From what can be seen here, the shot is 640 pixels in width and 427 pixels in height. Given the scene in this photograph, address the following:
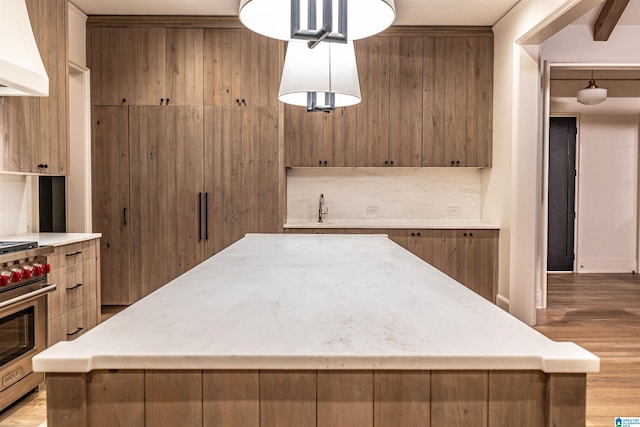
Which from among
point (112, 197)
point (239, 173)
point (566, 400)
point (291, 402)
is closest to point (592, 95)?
point (239, 173)

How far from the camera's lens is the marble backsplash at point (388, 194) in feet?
18.1

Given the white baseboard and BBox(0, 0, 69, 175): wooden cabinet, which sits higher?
BBox(0, 0, 69, 175): wooden cabinet

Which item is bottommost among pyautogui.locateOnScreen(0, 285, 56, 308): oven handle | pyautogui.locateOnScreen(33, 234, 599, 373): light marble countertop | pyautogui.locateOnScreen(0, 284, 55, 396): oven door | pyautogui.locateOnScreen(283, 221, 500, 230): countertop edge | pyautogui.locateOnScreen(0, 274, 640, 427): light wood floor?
pyautogui.locateOnScreen(0, 274, 640, 427): light wood floor

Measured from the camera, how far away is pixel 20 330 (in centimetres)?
281

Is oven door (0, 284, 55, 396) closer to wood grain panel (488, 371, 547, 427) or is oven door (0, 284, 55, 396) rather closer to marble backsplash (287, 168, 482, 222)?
wood grain panel (488, 371, 547, 427)

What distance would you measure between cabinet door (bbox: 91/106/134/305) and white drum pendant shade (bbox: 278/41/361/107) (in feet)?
9.81

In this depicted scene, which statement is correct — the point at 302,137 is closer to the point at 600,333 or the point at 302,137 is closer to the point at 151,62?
the point at 151,62

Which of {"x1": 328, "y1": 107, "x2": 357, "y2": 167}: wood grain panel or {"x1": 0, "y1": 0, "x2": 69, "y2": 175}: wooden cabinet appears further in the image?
{"x1": 328, "y1": 107, "x2": 357, "y2": 167}: wood grain panel

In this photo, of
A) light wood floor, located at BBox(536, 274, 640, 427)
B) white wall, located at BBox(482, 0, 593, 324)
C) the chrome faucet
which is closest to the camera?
light wood floor, located at BBox(536, 274, 640, 427)

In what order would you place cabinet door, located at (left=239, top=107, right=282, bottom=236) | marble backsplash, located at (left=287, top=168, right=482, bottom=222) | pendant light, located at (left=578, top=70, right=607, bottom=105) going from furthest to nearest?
pendant light, located at (left=578, top=70, right=607, bottom=105) → marble backsplash, located at (left=287, top=168, right=482, bottom=222) → cabinet door, located at (left=239, top=107, right=282, bottom=236)

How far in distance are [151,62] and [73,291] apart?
8.07 feet

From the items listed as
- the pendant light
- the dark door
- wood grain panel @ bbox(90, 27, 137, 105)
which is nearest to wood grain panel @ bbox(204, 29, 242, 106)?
wood grain panel @ bbox(90, 27, 137, 105)

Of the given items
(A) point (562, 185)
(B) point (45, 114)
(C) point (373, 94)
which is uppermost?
(C) point (373, 94)

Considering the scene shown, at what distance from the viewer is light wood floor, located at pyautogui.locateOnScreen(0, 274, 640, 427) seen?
2752 mm
